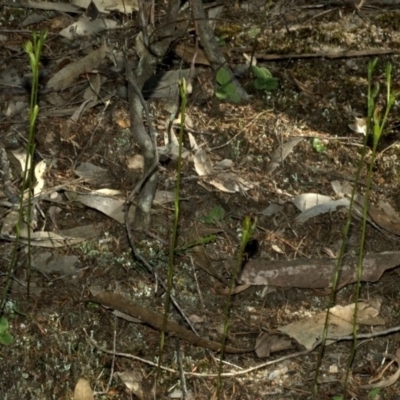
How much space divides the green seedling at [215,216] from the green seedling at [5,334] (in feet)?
2.89

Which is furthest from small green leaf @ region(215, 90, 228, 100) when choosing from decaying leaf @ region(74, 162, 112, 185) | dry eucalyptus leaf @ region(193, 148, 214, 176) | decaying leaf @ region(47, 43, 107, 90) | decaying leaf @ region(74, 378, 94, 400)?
decaying leaf @ region(74, 378, 94, 400)

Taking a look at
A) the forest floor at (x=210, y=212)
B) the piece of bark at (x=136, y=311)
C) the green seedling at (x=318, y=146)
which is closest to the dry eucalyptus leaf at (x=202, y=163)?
the forest floor at (x=210, y=212)

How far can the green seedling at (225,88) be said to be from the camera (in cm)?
434

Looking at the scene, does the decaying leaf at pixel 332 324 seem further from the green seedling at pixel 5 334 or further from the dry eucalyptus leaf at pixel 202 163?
the green seedling at pixel 5 334

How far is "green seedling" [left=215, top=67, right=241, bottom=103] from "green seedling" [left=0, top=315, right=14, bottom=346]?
59.3 inches

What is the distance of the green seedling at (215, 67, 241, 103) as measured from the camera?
14.2ft

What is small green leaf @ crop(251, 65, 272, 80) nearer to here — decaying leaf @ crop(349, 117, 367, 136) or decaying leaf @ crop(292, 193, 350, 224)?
decaying leaf @ crop(349, 117, 367, 136)

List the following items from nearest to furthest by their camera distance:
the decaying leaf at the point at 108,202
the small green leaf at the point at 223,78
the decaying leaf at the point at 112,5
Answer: the decaying leaf at the point at 108,202 → the small green leaf at the point at 223,78 → the decaying leaf at the point at 112,5

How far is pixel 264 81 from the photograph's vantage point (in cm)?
443

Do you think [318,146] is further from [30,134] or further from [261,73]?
[30,134]

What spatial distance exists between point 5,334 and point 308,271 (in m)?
1.12

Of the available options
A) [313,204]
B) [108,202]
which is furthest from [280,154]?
[108,202]

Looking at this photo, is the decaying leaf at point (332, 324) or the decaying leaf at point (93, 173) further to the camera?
the decaying leaf at point (93, 173)

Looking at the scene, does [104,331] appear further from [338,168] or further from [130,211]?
[338,168]
